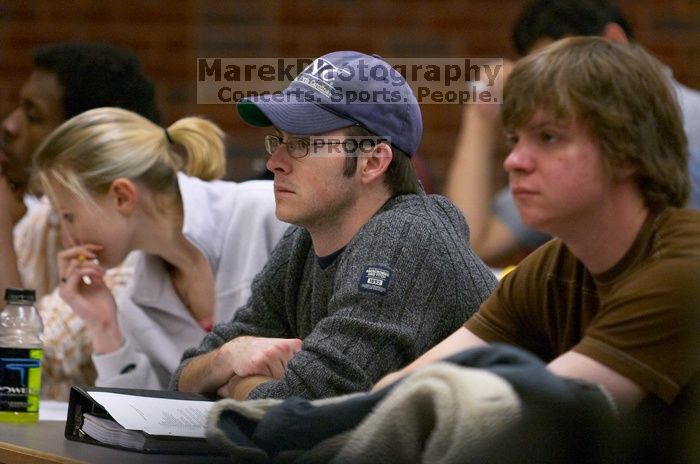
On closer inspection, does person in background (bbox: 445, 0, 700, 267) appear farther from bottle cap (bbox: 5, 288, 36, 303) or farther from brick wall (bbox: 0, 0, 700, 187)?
bottle cap (bbox: 5, 288, 36, 303)

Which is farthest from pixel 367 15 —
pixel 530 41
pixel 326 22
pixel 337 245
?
pixel 337 245

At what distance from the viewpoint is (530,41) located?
10.4 feet

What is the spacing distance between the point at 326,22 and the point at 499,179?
2.83 ft

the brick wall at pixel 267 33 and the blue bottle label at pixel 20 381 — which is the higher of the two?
the brick wall at pixel 267 33

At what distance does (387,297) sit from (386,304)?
11 millimetres

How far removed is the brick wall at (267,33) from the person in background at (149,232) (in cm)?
166

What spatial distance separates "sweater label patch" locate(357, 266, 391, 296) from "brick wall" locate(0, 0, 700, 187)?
8.52 feet

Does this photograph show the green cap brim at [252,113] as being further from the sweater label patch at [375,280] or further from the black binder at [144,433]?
the black binder at [144,433]

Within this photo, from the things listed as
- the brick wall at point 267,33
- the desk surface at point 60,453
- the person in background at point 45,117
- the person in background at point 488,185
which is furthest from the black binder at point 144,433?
the brick wall at point 267,33

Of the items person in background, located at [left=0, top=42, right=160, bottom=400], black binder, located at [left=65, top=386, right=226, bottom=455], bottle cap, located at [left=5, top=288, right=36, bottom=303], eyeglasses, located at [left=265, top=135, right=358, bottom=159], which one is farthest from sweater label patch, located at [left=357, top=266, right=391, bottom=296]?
person in background, located at [left=0, top=42, right=160, bottom=400]

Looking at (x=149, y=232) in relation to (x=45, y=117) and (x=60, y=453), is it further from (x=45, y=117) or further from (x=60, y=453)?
(x=60, y=453)

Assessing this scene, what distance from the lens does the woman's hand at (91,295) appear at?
106 inches

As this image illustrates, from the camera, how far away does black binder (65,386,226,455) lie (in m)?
1.71

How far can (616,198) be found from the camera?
1.38 metres
